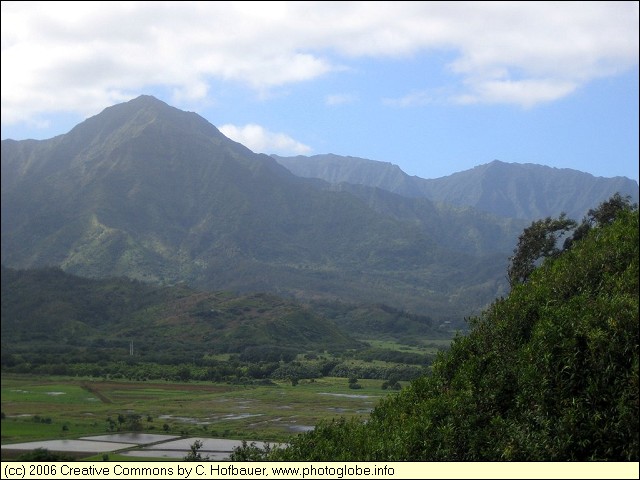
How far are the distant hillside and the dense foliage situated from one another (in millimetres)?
13844

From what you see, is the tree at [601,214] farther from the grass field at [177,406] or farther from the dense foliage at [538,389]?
the dense foliage at [538,389]

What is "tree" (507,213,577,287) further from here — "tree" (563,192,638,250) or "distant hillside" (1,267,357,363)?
"distant hillside" (1,267,357,363)

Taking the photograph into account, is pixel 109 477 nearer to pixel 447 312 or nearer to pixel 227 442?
pixel 227 442

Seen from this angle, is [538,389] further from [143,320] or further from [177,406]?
[143,320]

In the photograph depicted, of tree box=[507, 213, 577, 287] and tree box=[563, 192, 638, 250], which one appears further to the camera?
tree box=[507, 213, 577, 287]

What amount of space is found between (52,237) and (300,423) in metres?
50.4

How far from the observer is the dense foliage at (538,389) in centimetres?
1355

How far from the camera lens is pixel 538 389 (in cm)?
1486

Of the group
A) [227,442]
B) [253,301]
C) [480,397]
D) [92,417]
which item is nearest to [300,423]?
[227,442]

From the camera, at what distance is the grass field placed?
31.7m

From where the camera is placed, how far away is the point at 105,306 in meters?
75.0

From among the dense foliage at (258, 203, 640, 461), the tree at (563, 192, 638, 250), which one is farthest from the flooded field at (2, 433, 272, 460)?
the tree at (563, 192, 638, 250)

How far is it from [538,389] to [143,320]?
3504 inches

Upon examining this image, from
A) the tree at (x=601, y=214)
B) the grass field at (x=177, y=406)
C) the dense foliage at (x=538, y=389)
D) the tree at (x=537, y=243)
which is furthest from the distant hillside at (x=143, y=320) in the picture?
the tree at (x=601, y=214)
